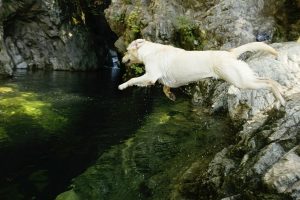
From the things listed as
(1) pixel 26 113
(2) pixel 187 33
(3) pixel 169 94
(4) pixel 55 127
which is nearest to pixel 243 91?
(3) pixel 169 94

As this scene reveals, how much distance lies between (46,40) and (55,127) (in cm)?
1684

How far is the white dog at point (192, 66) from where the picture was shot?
25.4 feet

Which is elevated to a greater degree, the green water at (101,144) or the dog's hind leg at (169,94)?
the dog's hind leg at (169,94)

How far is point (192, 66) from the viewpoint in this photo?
8.17 meters

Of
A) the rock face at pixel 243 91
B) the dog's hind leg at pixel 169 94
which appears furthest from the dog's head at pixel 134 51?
the rock face at pixel 243 91

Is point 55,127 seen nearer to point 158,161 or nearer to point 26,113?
point 26,113

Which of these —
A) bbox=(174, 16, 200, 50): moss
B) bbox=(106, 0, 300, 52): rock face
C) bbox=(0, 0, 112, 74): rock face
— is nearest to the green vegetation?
bbox=(106, 0, 300, 52): rock face

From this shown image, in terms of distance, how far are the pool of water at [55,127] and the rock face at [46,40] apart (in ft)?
20.9

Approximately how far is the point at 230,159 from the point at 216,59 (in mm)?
2057

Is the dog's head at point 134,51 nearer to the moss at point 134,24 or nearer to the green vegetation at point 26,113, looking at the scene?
the green vegetation at point 26,113

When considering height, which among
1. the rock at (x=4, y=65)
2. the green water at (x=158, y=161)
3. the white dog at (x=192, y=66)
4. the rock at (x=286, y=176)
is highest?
the white dog at (x=192, y=66)

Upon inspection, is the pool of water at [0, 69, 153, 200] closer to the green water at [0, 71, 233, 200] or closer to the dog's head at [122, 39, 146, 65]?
the green water at [0, 71, 233, 200]

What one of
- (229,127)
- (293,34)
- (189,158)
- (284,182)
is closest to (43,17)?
(293,34)

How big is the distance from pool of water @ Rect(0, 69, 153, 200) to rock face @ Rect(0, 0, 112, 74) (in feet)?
20.9
